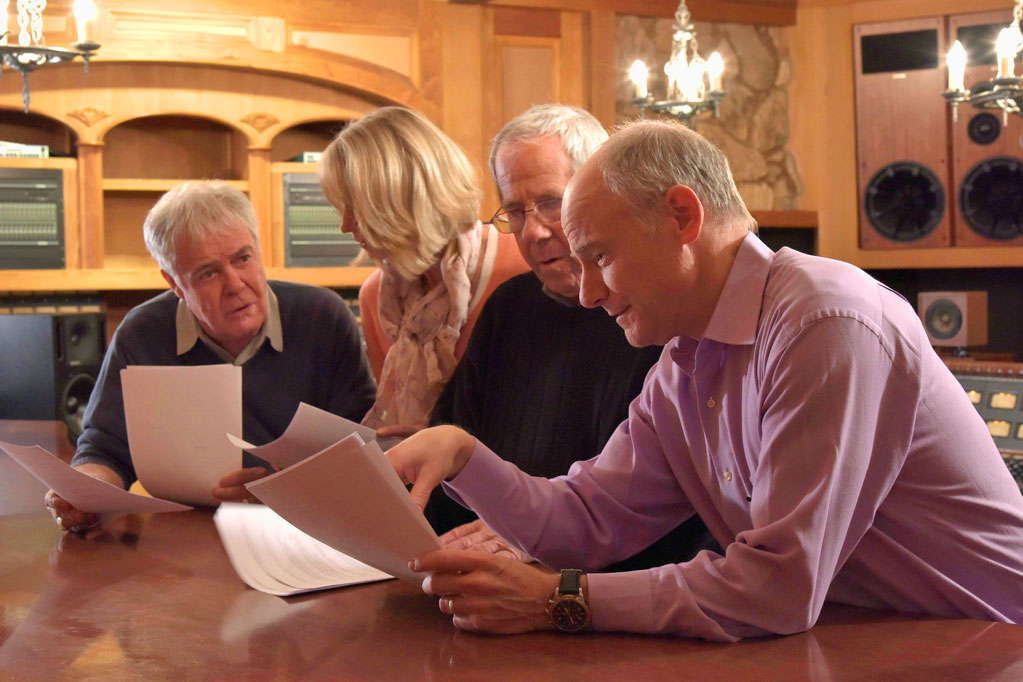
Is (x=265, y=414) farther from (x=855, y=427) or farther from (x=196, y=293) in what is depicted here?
(x=855, y=427)

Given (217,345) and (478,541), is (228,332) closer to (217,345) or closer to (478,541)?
(217,345)

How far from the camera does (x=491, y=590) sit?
1159 mm

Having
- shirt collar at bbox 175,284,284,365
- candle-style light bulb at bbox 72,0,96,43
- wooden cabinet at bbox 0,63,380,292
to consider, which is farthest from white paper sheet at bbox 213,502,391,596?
wooden cabinet at bbox 0,63,380,292

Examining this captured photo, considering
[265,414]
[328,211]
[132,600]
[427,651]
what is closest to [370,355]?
[265,414]

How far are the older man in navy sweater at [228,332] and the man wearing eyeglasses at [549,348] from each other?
1.88 feet

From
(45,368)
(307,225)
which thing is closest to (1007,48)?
(307,225)

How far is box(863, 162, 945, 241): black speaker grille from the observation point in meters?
7.00

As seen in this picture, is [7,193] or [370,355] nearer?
[370,355]

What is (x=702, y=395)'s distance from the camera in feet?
4.45

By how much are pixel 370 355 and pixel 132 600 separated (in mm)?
1382

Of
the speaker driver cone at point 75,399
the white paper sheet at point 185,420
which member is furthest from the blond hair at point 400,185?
the speaker driver cone at point 75,399

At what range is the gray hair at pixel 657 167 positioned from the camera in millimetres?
1255

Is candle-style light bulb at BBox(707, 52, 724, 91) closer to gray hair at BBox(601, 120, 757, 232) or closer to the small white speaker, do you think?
the small white speaker

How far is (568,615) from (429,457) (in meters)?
0.36
